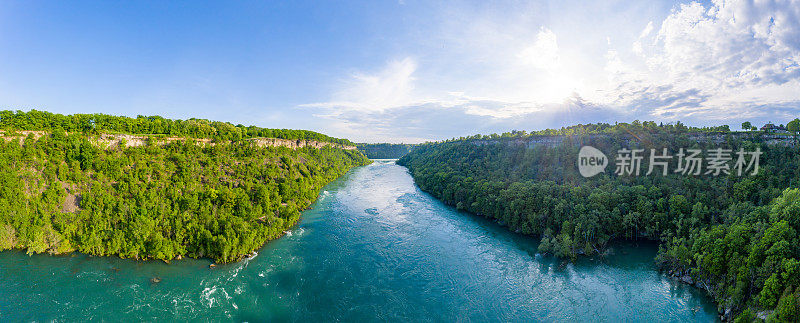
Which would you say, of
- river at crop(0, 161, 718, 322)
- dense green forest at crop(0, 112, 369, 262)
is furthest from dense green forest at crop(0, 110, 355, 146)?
river at crop(0, 161, 718, 322)

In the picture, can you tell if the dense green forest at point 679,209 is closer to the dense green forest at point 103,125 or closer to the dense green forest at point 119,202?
the dense green forest at point 119,202

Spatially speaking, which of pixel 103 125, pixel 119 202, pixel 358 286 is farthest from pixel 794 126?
pixel 103 125

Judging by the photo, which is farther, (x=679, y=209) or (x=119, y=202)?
(x=679, y=209)

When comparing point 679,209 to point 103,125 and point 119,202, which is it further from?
point 103,125

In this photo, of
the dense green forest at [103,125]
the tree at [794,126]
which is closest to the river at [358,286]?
the dense green forest at [103,125]

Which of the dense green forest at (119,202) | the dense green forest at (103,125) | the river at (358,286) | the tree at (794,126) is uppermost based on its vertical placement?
the tree at (794,126)
